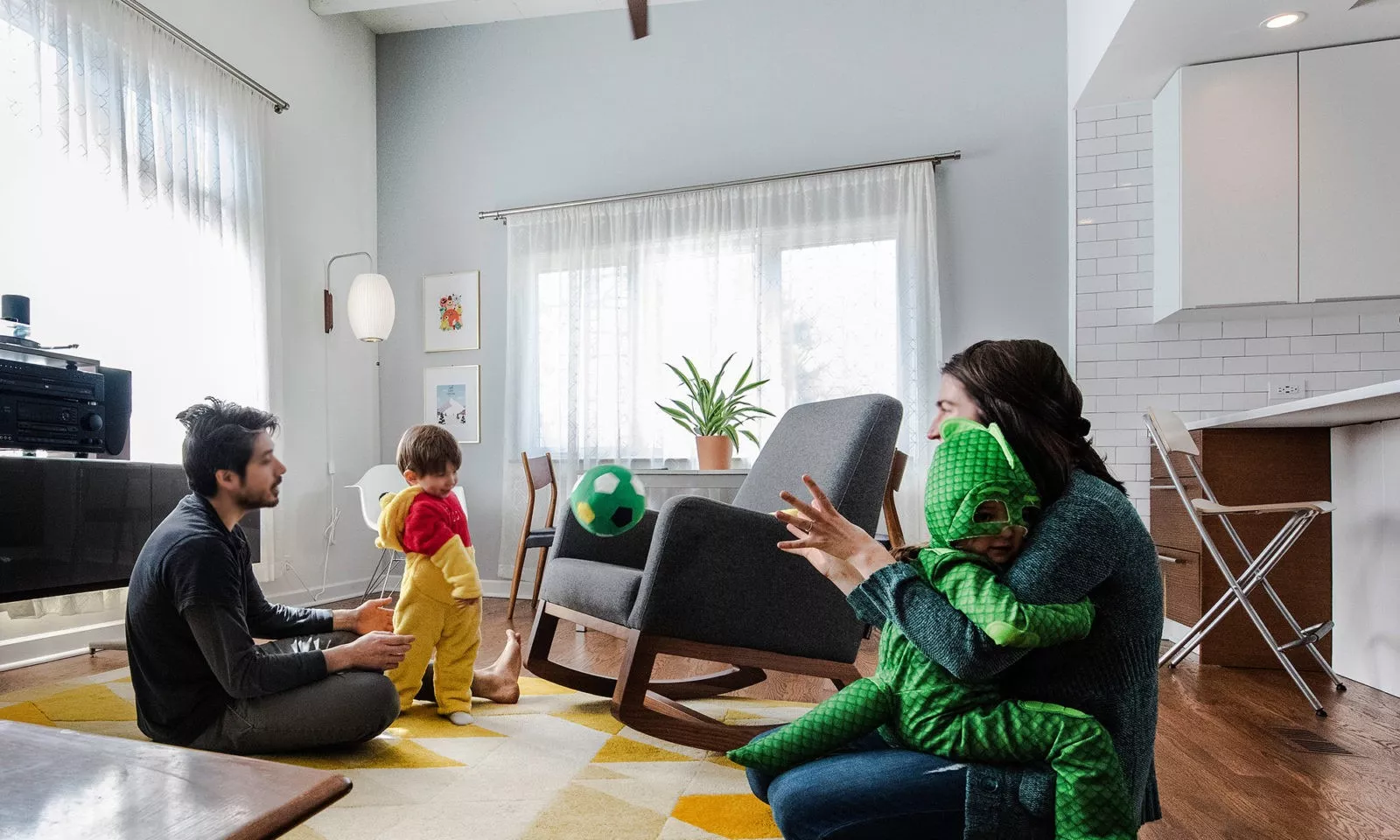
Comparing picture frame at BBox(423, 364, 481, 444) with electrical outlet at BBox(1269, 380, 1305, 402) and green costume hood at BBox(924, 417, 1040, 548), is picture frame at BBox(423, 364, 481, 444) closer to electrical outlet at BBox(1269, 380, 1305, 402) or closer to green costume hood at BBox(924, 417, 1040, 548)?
electrical outlet at BBox(1269, 380, 1305, 402)

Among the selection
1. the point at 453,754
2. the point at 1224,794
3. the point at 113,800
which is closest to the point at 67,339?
the point at 453,754

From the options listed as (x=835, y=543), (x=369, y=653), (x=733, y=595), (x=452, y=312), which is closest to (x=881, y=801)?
(x=835, y=543)

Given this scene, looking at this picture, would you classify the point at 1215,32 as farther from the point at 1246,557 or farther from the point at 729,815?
the point at 729,815

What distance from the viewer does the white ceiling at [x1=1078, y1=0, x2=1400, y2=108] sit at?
293 cm

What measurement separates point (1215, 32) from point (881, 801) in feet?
10.8

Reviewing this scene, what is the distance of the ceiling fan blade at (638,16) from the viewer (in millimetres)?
1621

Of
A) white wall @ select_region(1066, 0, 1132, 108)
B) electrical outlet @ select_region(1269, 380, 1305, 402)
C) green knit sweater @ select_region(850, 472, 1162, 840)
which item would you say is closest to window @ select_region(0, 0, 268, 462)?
green knit sweater @ select_region(850, 472, 1162, 840)

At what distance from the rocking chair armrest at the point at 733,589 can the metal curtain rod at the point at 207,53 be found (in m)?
3.30

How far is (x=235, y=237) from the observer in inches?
156

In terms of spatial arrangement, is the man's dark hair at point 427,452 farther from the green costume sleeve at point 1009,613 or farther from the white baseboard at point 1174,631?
the white baseboard at point 1174,631

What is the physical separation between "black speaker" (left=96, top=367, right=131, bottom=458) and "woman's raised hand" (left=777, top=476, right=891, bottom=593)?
9.15 ft

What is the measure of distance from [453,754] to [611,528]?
61 centimetres

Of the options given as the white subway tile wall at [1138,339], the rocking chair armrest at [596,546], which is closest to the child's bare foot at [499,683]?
the rocking chair armrest at [596,546]

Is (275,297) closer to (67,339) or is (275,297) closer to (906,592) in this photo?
(67,339)
